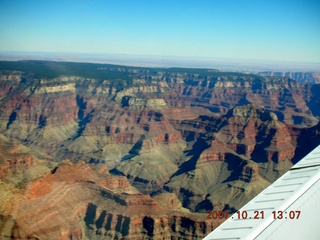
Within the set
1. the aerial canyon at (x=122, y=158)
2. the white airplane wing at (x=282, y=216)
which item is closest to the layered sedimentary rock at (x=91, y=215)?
the aerial canyon at (x=122, y=158)

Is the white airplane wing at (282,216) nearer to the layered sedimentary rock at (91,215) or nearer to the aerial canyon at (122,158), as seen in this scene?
the aerial canyon at (122,158)

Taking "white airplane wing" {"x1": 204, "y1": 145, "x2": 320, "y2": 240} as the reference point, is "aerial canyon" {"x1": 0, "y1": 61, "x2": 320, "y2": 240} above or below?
below

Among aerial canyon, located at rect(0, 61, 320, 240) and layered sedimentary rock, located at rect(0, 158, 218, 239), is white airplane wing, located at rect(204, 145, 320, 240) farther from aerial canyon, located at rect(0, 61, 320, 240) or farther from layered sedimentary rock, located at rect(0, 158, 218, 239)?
layered sedimentary rock, located at rect(0, 158, 218, 239)

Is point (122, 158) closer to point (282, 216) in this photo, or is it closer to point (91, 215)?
point (91, 215)

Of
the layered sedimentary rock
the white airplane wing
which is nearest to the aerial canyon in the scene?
the layered sedimentary rock

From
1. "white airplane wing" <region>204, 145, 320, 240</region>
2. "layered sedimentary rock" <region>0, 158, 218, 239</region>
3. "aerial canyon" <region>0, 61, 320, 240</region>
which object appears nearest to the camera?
"white airplane wing" <region>204, 145, 320, 240</region>

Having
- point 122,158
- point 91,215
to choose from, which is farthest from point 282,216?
point 122,158
